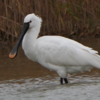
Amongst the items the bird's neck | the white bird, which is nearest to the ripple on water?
the white bird

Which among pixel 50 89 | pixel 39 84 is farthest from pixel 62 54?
pixel 50 89

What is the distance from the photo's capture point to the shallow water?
428 cm

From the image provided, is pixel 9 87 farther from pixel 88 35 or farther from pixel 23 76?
pixel 88 35

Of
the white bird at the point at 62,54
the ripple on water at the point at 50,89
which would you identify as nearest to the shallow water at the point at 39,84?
the ripple on water at the point at 50,89

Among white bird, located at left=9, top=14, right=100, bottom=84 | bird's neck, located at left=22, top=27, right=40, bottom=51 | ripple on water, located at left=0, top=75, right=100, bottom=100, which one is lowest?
ripple on water, located at left=0, top=75, right=100, bottom=100

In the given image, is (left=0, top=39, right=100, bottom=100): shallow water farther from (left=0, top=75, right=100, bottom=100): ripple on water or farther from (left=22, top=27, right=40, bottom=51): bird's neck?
(left=22, top=27, right=40, bottom=51): bird's neck

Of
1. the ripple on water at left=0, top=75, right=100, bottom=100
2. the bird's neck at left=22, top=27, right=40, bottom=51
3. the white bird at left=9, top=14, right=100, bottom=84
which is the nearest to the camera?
the ripple on water at left=0, top=75, right=100, bottom=100

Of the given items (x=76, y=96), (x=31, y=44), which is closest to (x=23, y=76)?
(x=31, y=44)

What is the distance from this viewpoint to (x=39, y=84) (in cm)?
516

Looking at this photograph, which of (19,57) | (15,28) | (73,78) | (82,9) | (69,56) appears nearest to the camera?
(69,56)

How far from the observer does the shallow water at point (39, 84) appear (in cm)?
428

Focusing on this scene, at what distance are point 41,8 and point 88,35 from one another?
178 centimetres

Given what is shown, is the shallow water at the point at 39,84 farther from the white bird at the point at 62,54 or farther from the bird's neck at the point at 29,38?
the bird's neck at the point at 29,38

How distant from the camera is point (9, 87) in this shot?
5.01 meters
